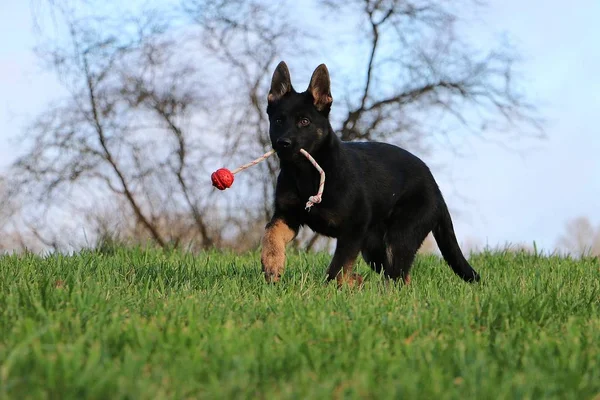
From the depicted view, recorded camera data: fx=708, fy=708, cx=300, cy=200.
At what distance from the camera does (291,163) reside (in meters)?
6.09

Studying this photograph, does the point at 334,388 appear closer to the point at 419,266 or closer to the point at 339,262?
the point at 339,262

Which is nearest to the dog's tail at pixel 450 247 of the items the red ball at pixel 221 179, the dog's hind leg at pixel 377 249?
the dog's hind leg at pixel 377 249

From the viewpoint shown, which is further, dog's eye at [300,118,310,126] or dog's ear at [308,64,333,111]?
dog's ear at [308,64,333,111]

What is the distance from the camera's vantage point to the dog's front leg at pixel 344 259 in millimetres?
5992

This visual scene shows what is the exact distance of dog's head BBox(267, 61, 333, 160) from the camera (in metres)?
5.94

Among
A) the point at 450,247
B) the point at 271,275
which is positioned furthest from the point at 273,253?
the point at 450,247

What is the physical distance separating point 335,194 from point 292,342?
2729 mm

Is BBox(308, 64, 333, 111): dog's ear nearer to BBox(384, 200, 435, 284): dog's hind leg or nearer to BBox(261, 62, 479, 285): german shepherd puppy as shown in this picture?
BBox(261, 62, 479, 285): german shepherd puppy

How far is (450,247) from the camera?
22.7 ft

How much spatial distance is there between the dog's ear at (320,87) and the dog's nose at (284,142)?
21.7 inches

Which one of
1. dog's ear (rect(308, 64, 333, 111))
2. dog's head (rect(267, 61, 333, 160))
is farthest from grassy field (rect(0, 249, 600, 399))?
dog's ear (rect(308, 64, 333, 111))

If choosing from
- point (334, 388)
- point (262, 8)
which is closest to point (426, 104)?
point (262, 8)

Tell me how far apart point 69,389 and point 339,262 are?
3.51 meters

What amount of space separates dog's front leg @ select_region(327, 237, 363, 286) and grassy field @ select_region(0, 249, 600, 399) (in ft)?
1.37
